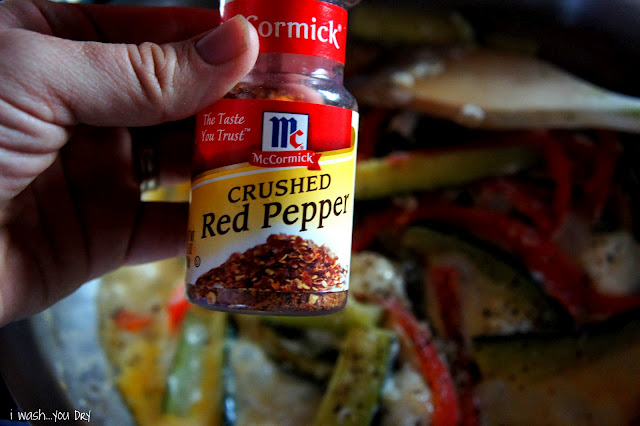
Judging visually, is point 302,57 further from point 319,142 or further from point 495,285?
point 495,285

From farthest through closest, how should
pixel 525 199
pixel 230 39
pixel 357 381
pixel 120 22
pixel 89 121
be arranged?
pixel 525 199, pixel 357 381, pixel 120 22, pixel 89 121, pixel 230 39

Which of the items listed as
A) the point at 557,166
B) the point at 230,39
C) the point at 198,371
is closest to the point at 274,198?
the point at 230,39

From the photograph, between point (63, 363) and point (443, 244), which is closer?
point (63, 363)

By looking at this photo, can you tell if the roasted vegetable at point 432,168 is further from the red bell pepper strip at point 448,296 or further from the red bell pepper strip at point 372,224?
the red bell pepper strip at point 448,296

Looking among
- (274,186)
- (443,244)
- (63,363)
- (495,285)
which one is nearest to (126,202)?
(63,363)

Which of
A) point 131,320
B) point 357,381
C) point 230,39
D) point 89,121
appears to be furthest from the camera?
point 131,320

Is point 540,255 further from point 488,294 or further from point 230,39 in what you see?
point 230,39

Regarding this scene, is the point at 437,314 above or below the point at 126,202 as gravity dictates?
below

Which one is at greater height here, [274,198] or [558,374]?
[274,198]
